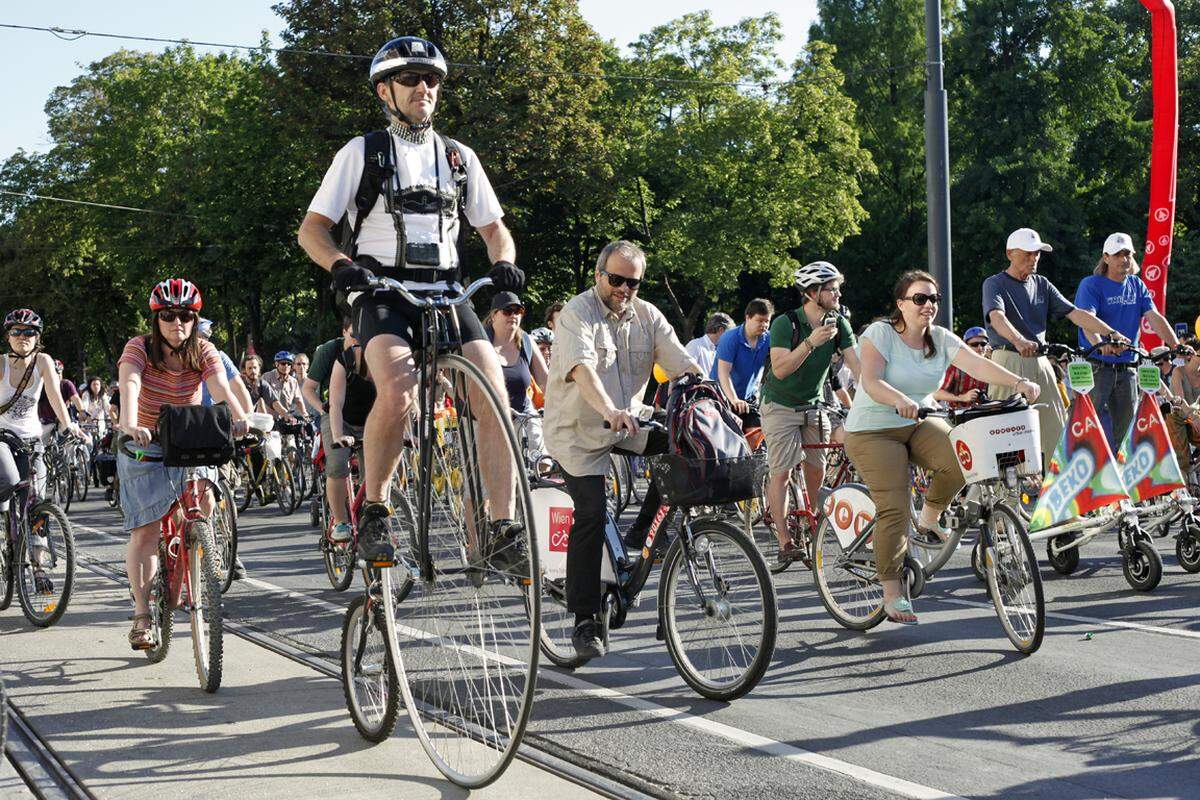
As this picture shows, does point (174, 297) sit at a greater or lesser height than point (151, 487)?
greater

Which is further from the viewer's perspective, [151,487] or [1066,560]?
[1066,560]

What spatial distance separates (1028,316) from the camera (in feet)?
32.7

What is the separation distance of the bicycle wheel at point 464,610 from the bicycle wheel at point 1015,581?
3.07m

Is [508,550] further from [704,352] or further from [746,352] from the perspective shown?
[704,352]

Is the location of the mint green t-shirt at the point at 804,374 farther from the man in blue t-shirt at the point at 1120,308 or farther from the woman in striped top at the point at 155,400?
the woman in striped top at the point at 155,400

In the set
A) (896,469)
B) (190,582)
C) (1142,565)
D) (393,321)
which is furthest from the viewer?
(1142,565)

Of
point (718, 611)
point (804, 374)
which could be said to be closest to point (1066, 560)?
point (804, 374)

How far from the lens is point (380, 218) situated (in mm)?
5172

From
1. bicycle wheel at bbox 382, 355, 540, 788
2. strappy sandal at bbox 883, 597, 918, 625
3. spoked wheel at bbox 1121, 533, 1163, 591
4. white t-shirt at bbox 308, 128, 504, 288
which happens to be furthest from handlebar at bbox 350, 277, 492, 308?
spoked wheel at bbox 1121, 533, 1163, 591

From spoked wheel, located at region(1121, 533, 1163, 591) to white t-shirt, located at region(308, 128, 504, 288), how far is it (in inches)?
206

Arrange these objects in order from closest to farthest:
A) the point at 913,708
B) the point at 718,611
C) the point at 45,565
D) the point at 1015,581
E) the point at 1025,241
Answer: the point at 913,708
the point at 718,611
the point at 1015,581
the point at 45,565
the point at 1025,241

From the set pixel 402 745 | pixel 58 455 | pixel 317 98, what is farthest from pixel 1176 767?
pixel 317 98

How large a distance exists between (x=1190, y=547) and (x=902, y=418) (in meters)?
3.22

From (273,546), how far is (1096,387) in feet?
24.2
